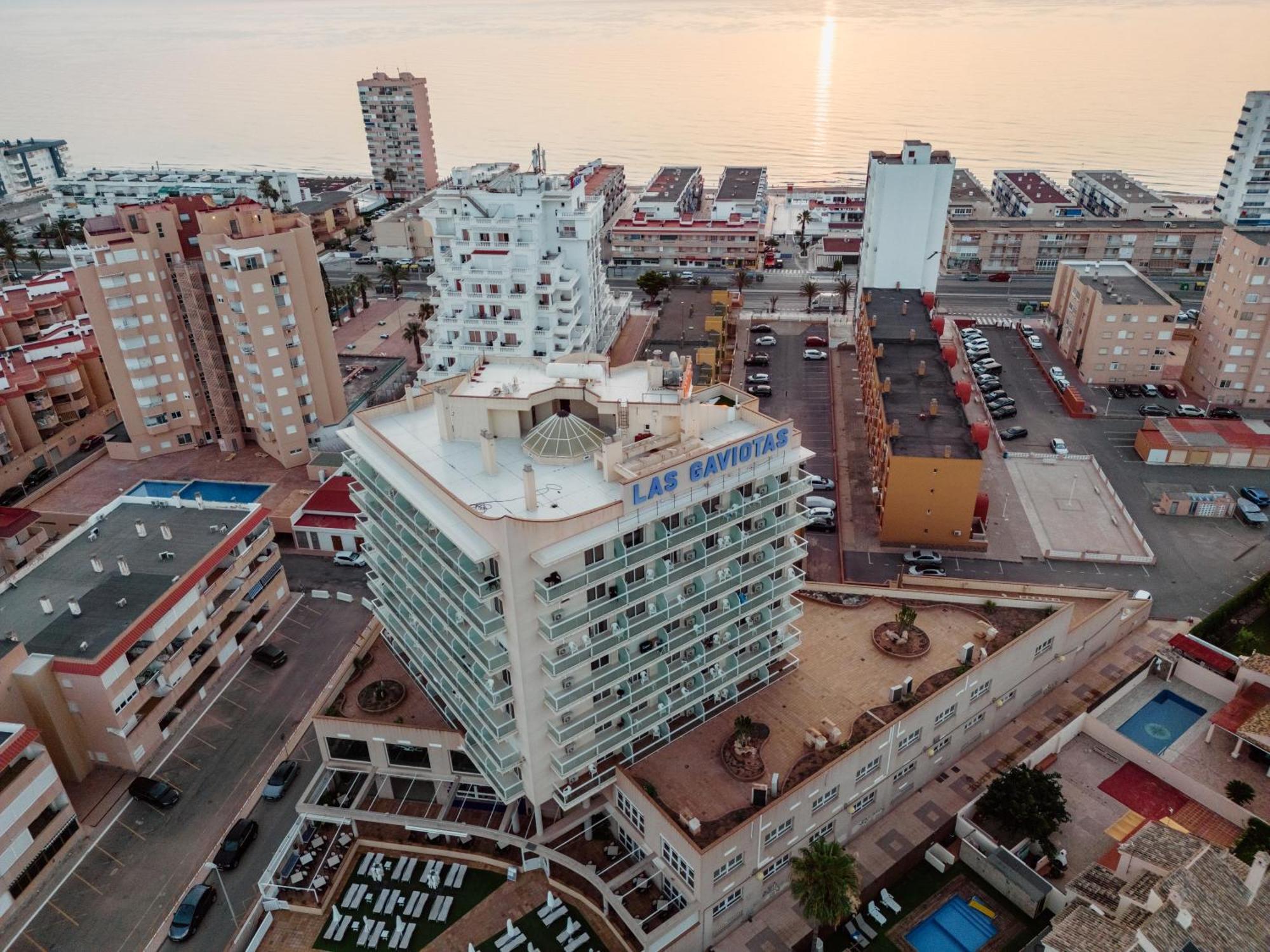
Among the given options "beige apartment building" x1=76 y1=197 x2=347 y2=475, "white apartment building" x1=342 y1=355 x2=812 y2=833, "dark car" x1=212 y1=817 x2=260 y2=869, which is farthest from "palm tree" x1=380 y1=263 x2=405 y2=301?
"dark car" x1=212 y1=817 x2=260 y2=869

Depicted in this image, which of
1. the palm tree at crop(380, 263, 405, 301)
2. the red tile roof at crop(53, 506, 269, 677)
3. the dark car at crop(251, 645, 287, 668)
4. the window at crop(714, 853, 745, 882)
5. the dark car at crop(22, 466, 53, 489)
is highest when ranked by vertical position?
the palm tree at crop(380, 263, 405, 301)

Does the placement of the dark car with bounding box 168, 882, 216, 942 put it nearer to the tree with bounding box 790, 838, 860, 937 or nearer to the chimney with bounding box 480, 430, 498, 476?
the chimney with bounding box 480, 430, 498, 476

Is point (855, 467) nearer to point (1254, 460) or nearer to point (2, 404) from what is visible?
point (1254, 460)

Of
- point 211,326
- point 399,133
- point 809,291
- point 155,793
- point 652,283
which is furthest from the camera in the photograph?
point 399,133

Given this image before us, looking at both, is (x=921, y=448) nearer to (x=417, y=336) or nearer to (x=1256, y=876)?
(x=1256, y=876)

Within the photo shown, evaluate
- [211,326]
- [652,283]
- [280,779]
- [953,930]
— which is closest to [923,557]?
[953,930]

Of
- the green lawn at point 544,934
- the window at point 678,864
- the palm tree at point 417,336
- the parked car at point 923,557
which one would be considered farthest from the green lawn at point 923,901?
the palm tree at point 417,336

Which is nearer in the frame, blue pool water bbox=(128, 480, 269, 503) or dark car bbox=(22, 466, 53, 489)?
blue pool water bbox=(128, 480, 269, 503)
